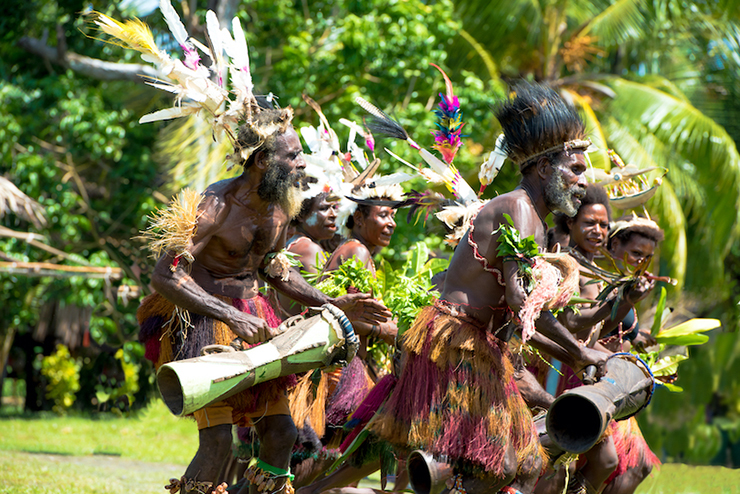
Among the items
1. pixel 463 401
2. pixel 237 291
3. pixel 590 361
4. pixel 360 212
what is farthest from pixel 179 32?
pixel 590 361

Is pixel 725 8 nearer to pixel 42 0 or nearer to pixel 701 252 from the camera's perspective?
pixel 701 252

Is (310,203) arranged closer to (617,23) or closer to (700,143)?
(700,143)

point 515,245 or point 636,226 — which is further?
point 636,226

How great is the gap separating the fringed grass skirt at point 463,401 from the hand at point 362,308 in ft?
1.53

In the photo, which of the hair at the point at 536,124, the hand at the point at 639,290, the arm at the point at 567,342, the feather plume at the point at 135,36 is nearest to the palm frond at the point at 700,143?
the hand at the point at 639,290

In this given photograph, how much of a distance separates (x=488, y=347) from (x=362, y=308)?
81cm

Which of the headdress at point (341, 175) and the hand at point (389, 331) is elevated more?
the headdress at point (341, 175)

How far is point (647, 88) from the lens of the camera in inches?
525

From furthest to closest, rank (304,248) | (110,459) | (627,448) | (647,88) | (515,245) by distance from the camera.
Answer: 1. (647,88)
2. (110,459)
3. (304,248)
4. (627,448)
5. (515,245)

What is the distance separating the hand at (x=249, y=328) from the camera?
12.3 feet

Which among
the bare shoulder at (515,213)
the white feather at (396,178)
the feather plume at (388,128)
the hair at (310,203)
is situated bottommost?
the hair at (310,203)

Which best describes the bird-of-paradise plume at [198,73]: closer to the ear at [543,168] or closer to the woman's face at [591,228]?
the ear at [543,168]

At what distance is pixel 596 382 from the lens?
3.69 meters

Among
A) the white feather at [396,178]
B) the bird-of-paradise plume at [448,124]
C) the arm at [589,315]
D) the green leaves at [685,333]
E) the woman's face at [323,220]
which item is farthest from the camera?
the woman's face at [323,220]
